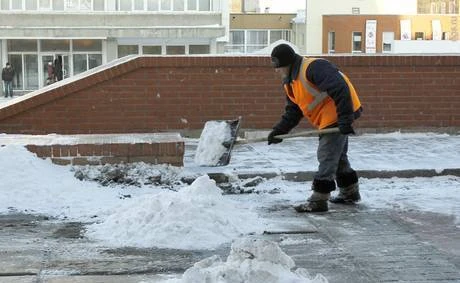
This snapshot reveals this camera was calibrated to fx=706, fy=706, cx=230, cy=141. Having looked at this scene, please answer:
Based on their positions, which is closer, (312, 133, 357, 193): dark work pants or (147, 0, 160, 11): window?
(312, 133, 357, 193): dark work pants

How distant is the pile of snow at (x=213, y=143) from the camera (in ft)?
26.0

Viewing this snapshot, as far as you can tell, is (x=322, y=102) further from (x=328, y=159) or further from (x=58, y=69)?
(x=58, y=69)

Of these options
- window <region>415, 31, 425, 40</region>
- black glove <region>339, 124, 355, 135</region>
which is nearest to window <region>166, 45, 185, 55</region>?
window <region>415, 31, 425, 40</region>

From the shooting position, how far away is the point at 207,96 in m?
11.0

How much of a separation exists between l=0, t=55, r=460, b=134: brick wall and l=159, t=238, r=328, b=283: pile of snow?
6.83 meters

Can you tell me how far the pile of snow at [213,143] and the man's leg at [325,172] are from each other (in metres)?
1.47

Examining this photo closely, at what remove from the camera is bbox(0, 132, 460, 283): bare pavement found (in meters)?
4.81

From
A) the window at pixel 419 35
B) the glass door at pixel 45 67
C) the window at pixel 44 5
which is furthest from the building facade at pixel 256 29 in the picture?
the glass door at pixel 45 67

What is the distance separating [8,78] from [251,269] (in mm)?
32940

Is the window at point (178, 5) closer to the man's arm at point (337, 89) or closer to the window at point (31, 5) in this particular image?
the window at point (31, 5)

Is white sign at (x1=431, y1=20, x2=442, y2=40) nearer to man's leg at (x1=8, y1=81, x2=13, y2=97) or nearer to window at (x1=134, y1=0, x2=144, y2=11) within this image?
window at (x1=134, y1=0, x2=144, y2=11)

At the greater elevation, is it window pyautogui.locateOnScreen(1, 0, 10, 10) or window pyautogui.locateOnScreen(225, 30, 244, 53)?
window pyautogui.locateOnScreen(1, 0, 10, 10)

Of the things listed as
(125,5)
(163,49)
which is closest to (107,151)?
(163,49)

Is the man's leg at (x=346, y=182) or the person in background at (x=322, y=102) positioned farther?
the man's leg at (x=346, y=182)
